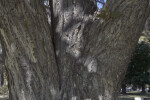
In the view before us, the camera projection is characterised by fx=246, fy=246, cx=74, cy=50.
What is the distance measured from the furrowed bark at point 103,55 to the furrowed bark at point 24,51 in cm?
31

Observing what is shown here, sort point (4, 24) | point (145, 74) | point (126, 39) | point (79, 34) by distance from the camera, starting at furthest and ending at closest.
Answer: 1. point (145, 74)
2. point (79, 34)
3. point (126, 39)
4. point (4, 24)

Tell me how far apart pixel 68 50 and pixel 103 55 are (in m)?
0.48

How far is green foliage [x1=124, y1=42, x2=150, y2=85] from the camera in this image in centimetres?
1880

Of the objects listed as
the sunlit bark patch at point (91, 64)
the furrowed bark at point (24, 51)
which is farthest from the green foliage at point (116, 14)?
the furrowed bark at point (24, 51)

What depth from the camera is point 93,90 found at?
3.03 meters

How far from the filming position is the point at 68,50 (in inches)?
127

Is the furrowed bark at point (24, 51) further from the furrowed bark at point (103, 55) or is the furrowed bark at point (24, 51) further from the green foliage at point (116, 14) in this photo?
the green foliage at point (116, 14)

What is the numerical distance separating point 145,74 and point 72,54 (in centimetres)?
1692

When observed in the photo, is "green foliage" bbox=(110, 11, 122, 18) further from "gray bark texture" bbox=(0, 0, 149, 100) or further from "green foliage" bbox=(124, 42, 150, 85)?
"green foliage" bbox=(124, 42, 150, 85)

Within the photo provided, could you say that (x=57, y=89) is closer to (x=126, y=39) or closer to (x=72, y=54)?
(x=72, y=54)

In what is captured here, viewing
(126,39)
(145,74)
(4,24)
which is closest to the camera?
(4,24)

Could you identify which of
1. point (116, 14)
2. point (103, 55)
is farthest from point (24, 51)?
point (116, 14)

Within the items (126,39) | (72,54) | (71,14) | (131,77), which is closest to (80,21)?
(71,14)

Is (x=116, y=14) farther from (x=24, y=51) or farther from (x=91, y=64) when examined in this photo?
(x=24, y=51)
